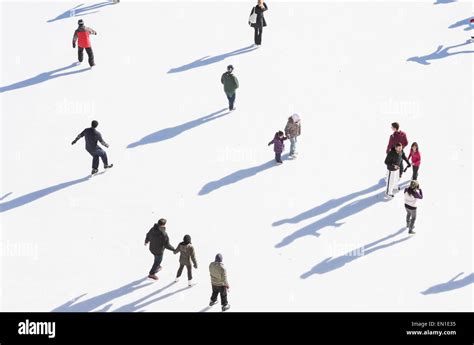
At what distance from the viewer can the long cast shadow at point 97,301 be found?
14672 millimetres

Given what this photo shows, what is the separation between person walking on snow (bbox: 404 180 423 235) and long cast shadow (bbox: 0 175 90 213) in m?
7.14

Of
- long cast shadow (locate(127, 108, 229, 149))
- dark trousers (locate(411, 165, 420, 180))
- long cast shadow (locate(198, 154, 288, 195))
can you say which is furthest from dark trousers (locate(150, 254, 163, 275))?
dark trousers (locate(411, 165, 420, 180))

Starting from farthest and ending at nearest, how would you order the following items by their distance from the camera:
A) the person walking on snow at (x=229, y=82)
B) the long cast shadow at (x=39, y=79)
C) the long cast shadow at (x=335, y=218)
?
the long cast shadow at (x=39, y=79)
the person walking on snow at (x=229, y=82)
the long cast shadow at (x=335, y=218)

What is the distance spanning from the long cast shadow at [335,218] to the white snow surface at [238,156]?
0.04 m

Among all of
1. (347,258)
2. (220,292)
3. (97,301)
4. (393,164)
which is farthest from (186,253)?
(393,164)

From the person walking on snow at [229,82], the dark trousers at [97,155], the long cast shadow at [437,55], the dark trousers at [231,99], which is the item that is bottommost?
the dark trousers at [97,155]

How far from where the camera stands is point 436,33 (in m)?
22.9

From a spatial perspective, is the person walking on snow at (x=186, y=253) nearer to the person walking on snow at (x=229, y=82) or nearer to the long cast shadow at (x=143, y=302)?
the long cast shadow at (x=143, y=302)

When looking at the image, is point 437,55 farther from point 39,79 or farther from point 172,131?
point 39,79

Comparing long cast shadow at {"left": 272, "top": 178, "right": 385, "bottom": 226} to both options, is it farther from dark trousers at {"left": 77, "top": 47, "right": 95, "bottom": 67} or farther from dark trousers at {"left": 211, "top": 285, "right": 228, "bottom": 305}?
dark trousers at {"left": 77, "top": 47, "right": 95, "bottom": 67}

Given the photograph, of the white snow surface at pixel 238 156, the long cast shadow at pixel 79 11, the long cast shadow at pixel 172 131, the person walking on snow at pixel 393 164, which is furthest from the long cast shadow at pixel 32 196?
the long cast shadow at pixel 79 11

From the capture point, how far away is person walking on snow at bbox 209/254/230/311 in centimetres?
1411

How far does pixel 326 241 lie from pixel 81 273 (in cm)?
496
